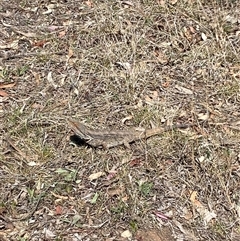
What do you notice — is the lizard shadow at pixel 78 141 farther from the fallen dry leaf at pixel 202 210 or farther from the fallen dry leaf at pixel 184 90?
the fallen dry leaf at pixel 184 90

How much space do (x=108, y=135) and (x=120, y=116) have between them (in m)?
0.28

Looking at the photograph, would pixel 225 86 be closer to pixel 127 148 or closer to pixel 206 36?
pixel 206 36

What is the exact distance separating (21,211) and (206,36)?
222cm

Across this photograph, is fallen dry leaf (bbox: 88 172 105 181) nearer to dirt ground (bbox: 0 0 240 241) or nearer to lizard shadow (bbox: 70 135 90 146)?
dirt ground (bbox: 0 0 240 241)

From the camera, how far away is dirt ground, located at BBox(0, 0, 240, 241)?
11.7ft

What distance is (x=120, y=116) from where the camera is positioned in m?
4.20

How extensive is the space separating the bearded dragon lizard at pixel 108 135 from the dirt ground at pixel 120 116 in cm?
5

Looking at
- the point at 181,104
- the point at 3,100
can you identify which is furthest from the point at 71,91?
the point at 181,104

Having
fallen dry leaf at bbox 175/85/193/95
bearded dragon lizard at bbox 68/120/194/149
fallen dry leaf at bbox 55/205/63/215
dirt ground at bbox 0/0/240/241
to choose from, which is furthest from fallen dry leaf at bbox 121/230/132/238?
fallen dry leaf at bbox 175/85/193/95

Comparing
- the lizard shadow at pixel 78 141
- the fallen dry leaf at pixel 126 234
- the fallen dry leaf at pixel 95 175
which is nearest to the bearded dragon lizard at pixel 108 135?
the lizard shadow at pixel 78 141

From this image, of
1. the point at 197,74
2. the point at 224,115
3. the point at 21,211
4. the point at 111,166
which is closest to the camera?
the point at 21,211

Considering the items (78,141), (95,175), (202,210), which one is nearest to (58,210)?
(95,175)

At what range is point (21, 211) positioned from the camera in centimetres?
359

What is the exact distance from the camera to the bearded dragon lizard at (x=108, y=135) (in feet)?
12.8
